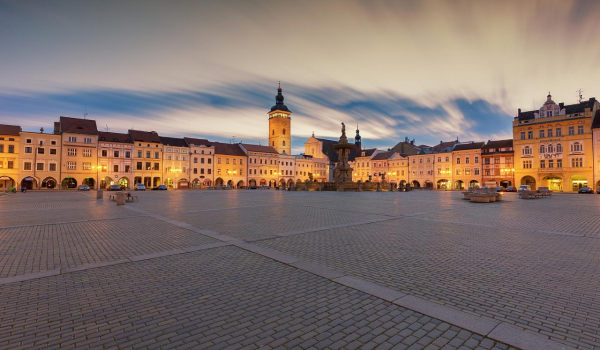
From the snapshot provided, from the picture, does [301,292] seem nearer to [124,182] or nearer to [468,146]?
[124,182]

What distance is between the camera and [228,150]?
8212 cm

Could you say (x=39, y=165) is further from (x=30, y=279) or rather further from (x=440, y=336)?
(x=440, y=336)

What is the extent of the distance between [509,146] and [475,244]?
217 ft

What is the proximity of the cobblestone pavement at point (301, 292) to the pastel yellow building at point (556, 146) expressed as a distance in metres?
56.4

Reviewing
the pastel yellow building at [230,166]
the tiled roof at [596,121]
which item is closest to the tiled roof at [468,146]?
the tiled roof at [596,121]

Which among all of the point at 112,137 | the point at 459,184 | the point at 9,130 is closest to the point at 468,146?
the point at 459,184

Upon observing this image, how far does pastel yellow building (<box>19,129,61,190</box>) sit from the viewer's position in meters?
55.0

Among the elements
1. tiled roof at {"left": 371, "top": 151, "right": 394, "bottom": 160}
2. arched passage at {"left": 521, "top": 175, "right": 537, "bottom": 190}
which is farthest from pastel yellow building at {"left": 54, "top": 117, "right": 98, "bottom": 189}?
arched passage at {"left": 521, "top": 175, "right": 537, "bottom": 190}

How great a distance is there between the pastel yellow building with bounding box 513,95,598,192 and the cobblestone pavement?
2221 inches

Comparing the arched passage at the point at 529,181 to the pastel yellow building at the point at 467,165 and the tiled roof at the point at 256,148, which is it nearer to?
the pastel yellow building at the point at 467,165

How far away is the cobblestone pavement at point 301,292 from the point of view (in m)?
3.51

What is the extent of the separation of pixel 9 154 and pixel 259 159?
168 ft

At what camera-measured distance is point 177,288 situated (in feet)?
16.4

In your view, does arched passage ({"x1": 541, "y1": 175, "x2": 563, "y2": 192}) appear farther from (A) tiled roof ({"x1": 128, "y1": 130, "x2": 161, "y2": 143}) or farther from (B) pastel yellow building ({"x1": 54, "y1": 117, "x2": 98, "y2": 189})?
(B) pastel yellow building ({"x1": 54, "y1": 117, "x2": 98, "y2": 189})
